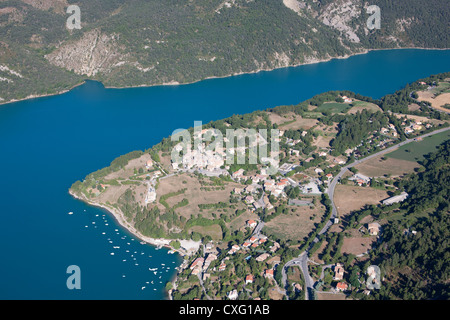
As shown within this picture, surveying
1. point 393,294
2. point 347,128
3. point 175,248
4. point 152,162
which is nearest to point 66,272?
point 175,248

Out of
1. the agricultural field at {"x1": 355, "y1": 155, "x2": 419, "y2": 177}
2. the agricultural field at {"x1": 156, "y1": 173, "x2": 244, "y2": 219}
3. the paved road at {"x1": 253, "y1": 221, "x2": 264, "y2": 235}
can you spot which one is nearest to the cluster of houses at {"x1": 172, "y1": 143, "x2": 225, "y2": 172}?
the agricultural field at {"x1": 156, "y1": 173, "x2": 244, "y2": 219}

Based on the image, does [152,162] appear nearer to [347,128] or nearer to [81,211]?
[81,211]

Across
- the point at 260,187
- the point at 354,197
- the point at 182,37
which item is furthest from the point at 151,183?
the point at 182,37

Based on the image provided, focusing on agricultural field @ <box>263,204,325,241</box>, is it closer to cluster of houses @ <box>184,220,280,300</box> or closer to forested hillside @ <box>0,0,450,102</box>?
cluster of houses @ <box>184,220,280,300</box>

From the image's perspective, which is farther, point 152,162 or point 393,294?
point 152,162

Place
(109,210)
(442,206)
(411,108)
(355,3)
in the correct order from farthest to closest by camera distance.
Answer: (355,3), (411,108), (109,210), (442,206)

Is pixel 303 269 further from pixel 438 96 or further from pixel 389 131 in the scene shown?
pixel 438 96

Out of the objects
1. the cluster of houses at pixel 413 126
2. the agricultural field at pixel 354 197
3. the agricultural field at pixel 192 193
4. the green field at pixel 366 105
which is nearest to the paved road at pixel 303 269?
the agricultural field at pixel 354 197
